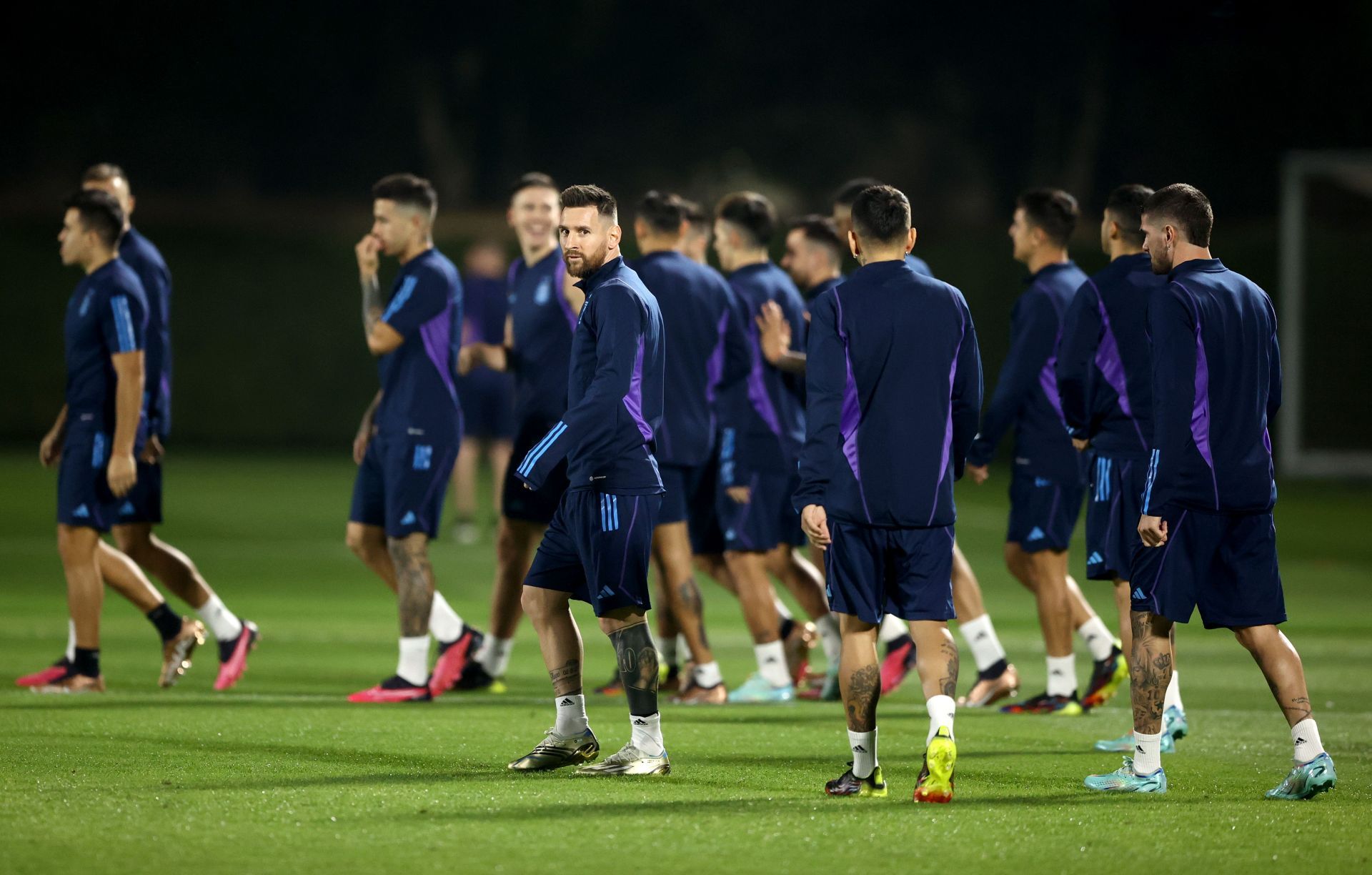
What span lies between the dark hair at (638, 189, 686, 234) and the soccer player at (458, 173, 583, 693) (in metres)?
0.45

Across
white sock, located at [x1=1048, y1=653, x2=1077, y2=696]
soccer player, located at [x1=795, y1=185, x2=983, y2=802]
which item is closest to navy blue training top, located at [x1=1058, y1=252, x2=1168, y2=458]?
white sock, located at [x1=1048, y1=653, x2=1077, y2=696]

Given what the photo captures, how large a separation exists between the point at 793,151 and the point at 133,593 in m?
23.4

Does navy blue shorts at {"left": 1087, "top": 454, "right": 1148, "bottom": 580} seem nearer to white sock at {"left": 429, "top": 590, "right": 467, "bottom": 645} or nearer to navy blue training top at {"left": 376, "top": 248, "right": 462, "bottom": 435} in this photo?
navy blue training top at {"left": 376, "top": 248, "right": 462, "bottom": 435}

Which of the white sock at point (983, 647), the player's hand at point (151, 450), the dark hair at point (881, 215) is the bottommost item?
the white sock at point (983, 647)

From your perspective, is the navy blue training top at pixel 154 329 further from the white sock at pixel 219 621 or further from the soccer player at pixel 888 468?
the soccer player at pixel 888 468

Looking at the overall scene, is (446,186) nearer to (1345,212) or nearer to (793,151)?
(793,151)

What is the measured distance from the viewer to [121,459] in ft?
28.1

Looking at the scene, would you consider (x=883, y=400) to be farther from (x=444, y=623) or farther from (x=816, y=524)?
(x=444, y=623)

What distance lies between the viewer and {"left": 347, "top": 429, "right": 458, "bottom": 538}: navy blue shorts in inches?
340

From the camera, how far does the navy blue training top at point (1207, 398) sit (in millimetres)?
6160

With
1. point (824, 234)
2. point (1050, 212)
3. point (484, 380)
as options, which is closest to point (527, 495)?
point (824, 234)

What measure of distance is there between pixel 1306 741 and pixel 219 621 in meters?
5.32

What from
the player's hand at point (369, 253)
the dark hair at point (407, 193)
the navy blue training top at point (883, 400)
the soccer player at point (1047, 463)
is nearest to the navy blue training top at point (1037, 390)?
the soccer player at point (1047, 463)

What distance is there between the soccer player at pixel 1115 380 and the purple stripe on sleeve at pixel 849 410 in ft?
6.14
